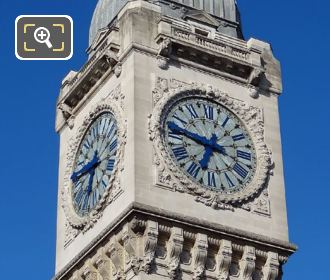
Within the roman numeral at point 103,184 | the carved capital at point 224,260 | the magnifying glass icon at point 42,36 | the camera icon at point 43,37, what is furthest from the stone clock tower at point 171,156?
the magnifying glass icon at point 42,36

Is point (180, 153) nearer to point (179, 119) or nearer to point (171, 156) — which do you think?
point (171, 156)

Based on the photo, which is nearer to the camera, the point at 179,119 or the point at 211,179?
the point at 211,179

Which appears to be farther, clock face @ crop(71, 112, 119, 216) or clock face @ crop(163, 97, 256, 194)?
clock face @ crop(71, 112, 119, 216)

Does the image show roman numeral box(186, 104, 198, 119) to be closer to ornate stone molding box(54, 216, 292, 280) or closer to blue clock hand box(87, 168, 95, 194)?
blue clock hand box(87, 168, 95, 194)

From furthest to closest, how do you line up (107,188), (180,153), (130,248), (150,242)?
(180,153)
(107,188)
(130,248)
(150,242)

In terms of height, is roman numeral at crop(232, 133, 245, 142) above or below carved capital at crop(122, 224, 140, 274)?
above

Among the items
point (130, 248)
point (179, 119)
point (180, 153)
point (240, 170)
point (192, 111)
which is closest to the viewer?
point (130, 248)

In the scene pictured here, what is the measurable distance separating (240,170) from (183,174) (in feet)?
7.85

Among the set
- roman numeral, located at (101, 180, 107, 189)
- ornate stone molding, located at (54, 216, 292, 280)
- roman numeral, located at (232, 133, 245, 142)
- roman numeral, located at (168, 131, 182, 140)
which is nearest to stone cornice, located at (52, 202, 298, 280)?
ornate stone molding, located at (54, 216, 292, 280)

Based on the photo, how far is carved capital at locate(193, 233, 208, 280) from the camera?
3167 centimetres

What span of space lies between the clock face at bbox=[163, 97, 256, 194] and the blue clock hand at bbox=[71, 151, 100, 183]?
2.99 metres

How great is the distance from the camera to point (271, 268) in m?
33.0

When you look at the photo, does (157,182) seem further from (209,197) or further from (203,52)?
(203,52)

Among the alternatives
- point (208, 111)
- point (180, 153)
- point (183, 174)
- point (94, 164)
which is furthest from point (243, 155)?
point (94, 164)
